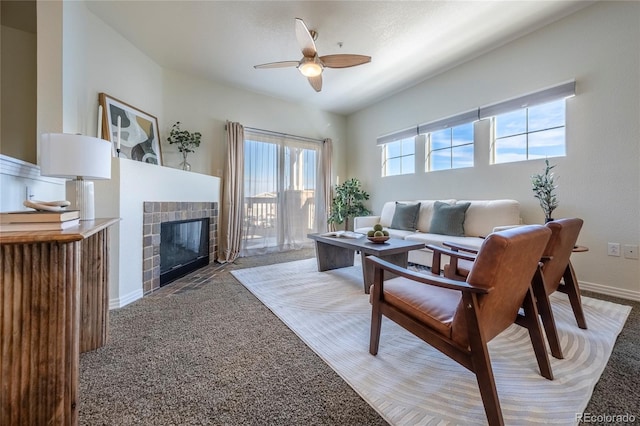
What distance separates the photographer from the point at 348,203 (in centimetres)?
495

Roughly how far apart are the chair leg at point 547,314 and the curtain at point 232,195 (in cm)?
356

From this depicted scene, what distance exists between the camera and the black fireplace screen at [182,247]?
8.93ft

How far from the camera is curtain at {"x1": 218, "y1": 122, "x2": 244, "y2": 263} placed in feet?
12.9

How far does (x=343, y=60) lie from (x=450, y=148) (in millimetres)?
2099

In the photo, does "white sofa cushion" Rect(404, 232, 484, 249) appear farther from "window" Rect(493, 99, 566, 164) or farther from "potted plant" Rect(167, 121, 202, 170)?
"potted plant" Rect(167, 121, 202, 170)

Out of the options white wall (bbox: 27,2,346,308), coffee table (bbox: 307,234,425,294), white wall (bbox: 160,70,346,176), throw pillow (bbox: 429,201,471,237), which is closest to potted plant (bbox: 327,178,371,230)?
white wall (bbox: 160,70,346,176)

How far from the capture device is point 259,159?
4340 mm

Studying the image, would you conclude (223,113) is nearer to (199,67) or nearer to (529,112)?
(199,67)

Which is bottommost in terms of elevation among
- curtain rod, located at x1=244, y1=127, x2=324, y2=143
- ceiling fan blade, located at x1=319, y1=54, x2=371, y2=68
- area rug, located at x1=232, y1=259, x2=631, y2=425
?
area rug, located at x1=232, y1=259, x2=631, y2=425

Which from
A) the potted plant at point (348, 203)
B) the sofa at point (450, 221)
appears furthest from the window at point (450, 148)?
Answer: the potted plant at point (348, 203)

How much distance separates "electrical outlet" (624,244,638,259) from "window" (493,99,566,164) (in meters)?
1.02

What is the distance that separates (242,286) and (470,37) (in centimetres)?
378

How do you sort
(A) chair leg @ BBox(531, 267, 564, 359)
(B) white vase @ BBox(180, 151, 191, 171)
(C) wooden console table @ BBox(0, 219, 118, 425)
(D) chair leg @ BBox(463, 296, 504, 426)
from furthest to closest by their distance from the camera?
(B) white vase @ BBox(180, 151, 191, 171)
(A) chair leg @ BBox(531, 267, 564, 359)
(D) chair leg @ BBox(463, 296, 504, 426)
(C) wooden console table @ BBox(0, 219, 118, 425)

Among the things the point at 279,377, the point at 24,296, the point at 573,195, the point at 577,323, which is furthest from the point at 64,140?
the point at 573,195
